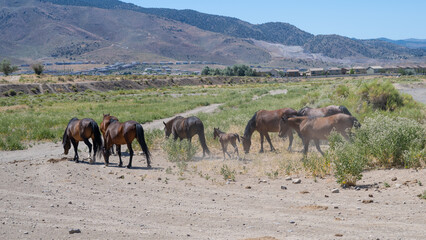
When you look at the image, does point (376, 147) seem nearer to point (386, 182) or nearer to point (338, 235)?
point (386, 182)

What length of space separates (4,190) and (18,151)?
8.20 m

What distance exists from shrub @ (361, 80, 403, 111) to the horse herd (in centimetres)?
631

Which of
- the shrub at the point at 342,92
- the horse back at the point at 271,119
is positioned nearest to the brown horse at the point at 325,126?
the horse back at the point at 271,119

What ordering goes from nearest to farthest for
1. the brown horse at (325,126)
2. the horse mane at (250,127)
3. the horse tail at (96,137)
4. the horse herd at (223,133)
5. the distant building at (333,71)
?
the brown horse at (325,126) < the horse herd at (223,133) < the horse tail at (96,137) < the horse mane at (250,127) < the distant building at (333,71)

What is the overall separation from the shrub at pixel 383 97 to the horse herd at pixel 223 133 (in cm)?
631

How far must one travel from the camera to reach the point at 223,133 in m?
15.0

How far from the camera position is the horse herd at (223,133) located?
12805 millimetres

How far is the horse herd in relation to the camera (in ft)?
42.0

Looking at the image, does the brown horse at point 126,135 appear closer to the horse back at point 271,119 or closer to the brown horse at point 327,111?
the horse back at point 271,119

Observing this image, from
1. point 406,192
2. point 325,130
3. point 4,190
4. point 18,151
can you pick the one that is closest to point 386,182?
point 406,192

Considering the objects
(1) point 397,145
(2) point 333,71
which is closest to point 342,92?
(1) point 397,145

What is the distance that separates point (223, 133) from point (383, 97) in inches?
402

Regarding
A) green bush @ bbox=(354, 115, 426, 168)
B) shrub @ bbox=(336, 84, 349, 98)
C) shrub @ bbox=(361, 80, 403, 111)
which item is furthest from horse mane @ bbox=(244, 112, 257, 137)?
shrub @ bbox=(336, 84, 349, 98)

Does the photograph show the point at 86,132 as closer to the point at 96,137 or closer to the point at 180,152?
the point at 96,137
